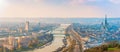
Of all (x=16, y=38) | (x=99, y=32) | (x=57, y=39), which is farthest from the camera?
(x=99, y=32)

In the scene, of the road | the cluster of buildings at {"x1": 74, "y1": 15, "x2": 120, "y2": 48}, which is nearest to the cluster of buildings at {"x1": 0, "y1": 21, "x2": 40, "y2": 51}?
the road

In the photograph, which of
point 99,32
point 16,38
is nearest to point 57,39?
point 16,38

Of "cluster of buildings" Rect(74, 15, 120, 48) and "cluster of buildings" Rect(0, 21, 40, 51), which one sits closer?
"cluster of buildings" Rect(0, 21, 40, 51)

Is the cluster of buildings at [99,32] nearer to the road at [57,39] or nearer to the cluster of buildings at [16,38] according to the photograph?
the road at [57,39]

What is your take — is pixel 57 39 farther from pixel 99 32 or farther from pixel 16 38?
pixel 99 32

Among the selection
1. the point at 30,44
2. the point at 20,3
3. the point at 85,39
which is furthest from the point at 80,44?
the point at 20,3

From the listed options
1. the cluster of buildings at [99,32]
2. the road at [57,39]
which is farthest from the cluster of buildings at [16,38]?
the cluster of buildings at [99,32]

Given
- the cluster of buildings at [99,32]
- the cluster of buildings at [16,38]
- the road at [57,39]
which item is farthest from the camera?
the cluster of buildings at [99,32]

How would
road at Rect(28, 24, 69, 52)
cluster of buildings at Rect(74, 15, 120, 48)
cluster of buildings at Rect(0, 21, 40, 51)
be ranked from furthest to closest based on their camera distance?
cluster of buildings at Rect(74, 15, 120, 48) < road at Rect(28, 24, 69, 52) < cluster of buildings at Rect(0, 21, 40, 51)

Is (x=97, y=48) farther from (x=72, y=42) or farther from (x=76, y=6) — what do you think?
(x=76, y=6)

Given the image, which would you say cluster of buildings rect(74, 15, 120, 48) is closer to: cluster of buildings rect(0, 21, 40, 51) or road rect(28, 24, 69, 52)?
road rect(28, 24, 69, 52)

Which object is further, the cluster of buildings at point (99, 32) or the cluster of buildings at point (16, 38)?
the cluster of buildings at point (99, 32)
